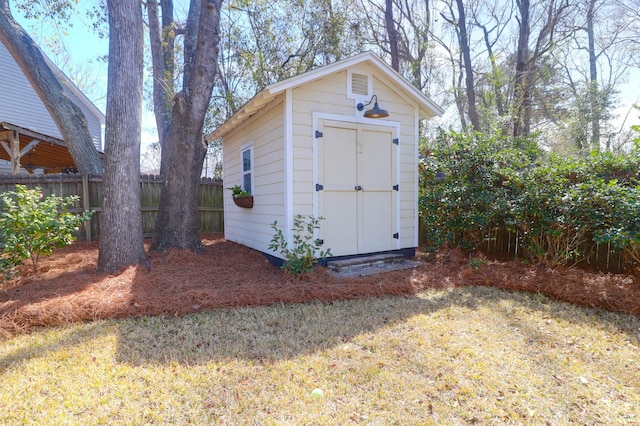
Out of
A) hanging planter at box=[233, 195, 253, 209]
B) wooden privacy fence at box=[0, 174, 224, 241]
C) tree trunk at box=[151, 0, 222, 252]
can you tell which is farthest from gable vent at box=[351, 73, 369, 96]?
wooden privacy fence at box=[0, 174, 224, 241]

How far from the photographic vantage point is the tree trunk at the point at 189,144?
5.52 m

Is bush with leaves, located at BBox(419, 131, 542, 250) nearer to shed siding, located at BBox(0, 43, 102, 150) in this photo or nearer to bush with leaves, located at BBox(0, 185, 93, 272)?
bush with leaves, located at BBox(0, 185, 93, 272)

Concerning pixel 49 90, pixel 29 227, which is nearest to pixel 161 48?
pixel 49 90

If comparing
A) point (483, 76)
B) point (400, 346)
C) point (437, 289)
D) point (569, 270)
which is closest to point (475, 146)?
point (569, 270)

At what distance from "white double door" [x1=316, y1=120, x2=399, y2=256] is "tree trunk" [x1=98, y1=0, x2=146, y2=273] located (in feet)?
8.86

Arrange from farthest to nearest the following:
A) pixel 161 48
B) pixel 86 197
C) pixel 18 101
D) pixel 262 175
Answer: pixel 18 101 < pixel 161 48 < pixel 86 197 < pixel 262 175

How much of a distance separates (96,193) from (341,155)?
236 inches

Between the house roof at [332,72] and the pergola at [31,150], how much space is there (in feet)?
18.6

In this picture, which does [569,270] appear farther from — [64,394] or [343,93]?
[64,394]

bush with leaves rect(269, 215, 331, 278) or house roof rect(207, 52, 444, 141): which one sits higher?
house roof rect(207, 52, 444, 141)

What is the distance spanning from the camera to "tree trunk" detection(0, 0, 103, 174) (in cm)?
655

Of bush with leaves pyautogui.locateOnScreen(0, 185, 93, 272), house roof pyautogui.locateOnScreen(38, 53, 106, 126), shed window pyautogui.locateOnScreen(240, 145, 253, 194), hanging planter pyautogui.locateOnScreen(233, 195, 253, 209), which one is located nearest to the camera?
bush with leaves pyautogui.locateOnScreen(0, 185, 93, 272)

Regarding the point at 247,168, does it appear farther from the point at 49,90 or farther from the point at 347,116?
the point at 49,90

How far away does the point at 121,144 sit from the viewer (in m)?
4.66
